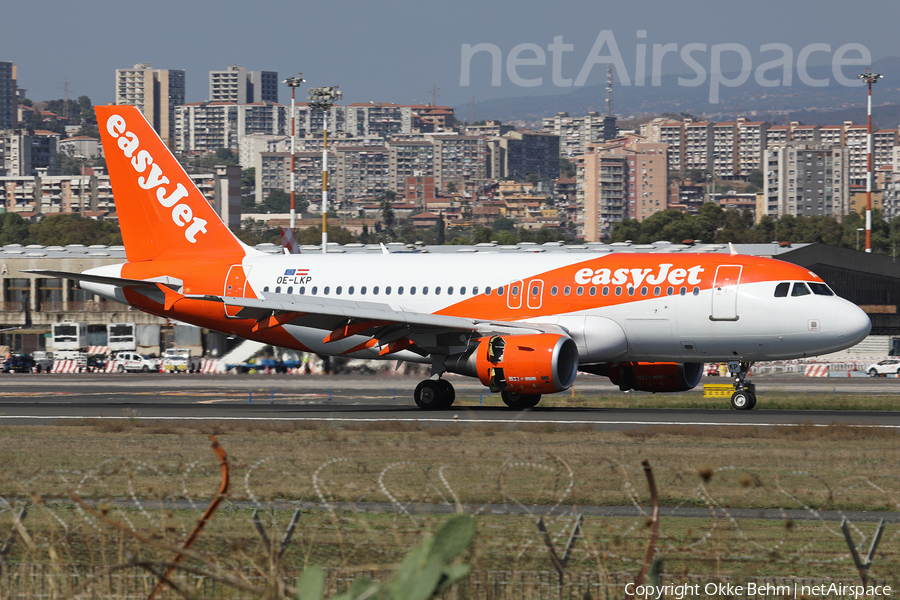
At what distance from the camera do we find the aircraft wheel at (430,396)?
32906mm

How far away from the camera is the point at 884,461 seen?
66.4 feet

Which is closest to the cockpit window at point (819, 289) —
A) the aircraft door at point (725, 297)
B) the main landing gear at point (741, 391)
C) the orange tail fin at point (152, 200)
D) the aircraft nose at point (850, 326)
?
the aircraft nose at point (850, 326)

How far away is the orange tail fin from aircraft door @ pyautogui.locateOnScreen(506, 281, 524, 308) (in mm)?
10057

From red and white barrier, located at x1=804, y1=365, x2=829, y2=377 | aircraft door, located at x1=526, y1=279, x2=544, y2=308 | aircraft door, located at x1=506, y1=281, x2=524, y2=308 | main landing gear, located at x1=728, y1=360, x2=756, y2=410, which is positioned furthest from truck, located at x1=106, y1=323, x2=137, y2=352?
main landing gear, located at x1=728, y1=360, x2=756, y2=410

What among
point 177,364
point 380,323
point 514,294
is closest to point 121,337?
point 177,364

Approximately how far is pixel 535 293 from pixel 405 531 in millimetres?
19961

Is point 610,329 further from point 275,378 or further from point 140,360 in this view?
point 140,360

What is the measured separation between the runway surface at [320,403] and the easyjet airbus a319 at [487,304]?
55.9 inches

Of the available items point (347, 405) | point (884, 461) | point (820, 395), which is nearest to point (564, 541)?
point (884, 461)

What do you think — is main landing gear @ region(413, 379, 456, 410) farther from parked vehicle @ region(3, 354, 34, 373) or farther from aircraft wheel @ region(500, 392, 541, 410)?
parked vehicle @ region(3, 354, 34, 373)

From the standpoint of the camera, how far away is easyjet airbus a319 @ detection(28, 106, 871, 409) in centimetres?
3028

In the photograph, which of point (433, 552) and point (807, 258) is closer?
point (433, 552)

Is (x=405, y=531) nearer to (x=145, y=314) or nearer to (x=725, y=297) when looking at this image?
Result: (x=725, y=297)

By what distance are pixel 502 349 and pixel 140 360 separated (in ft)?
157
